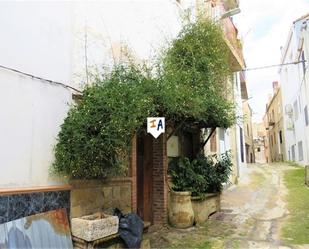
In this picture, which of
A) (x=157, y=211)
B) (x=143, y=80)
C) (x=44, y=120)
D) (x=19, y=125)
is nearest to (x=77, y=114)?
(x=44, y=120)

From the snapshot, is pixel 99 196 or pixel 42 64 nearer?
pixel 42 64

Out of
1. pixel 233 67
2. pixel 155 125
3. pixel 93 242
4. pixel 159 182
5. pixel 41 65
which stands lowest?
pixel 93 242

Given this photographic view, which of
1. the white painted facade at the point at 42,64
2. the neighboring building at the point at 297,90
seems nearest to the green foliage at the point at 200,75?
the white painted facade at the point at 42,64

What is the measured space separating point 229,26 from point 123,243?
11.1 m

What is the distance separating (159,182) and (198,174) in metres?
1.18

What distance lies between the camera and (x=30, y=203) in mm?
5465

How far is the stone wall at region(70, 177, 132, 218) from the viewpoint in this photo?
6387 mm

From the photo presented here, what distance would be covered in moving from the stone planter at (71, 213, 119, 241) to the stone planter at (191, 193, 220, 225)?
11.4 feet

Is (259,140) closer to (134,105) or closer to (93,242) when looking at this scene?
(134,105)

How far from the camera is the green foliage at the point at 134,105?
19.5ft

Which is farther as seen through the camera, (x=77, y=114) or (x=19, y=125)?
(x=77, y=114)

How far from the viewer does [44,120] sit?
6047 mm

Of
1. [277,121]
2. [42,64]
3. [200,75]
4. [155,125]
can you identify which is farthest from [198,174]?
[277,121]

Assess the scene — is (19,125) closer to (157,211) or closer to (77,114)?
(77,114)
